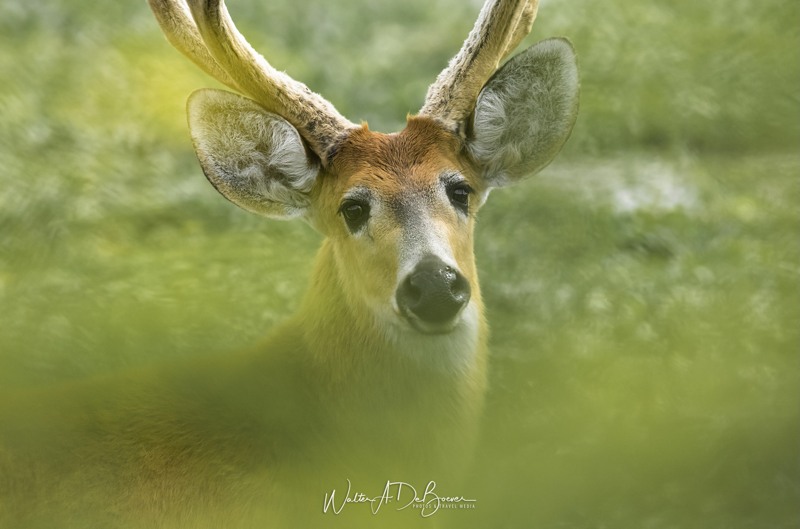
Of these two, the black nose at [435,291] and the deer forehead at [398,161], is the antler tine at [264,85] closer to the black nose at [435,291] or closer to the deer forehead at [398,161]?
the deer forehead at [398,161]

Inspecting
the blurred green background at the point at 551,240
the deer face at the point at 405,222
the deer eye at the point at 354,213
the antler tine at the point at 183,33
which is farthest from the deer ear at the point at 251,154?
the blurred green background at the point at 551,240

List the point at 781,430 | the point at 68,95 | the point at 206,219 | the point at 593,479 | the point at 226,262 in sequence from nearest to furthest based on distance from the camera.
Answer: the point at 593,479 < the point at 781,430 < the point at 226,262 < the point at 206,219 < the point at 68,95

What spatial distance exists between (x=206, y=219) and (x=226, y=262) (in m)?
0.70

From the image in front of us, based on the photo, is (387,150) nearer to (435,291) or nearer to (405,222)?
(405,222)

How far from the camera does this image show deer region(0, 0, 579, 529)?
12.3 feet

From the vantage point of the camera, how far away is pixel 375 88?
804 centimetres

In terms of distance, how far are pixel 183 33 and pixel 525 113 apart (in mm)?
1427

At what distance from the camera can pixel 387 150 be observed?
4.01m

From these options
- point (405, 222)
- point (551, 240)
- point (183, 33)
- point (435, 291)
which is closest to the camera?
point (435, 291)

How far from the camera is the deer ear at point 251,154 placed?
389cm

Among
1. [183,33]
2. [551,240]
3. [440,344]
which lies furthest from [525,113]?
[551,240]

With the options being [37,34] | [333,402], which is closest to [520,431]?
[333,402]

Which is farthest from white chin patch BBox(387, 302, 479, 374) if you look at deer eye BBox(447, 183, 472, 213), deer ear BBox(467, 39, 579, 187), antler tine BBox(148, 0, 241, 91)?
antler tine BBox(148, 0, 241, 91)

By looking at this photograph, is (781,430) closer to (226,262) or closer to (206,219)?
(226,262)
